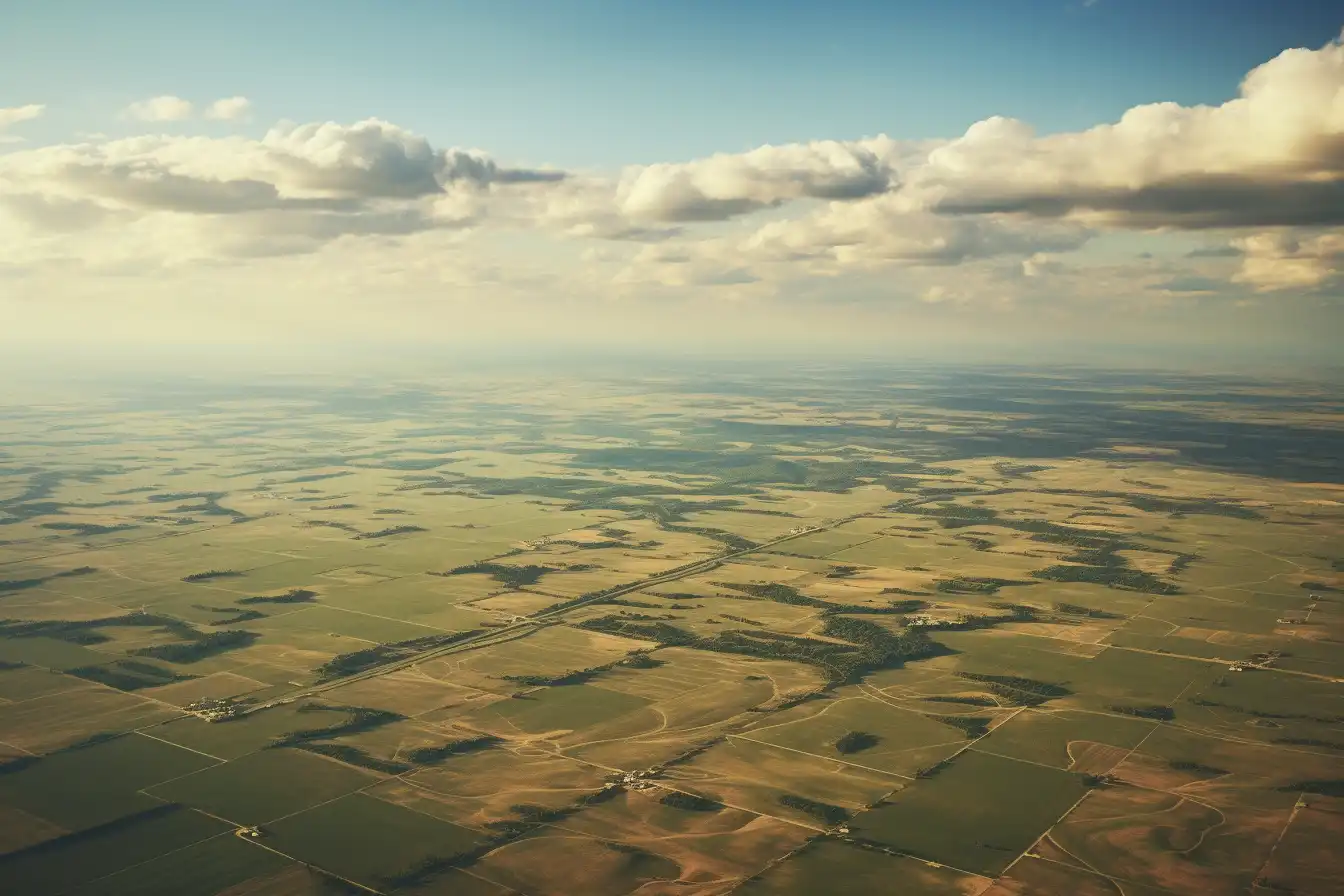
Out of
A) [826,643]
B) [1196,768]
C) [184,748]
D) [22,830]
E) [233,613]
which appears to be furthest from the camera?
[233,613]

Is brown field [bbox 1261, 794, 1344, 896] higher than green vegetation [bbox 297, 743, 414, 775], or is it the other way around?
green vegetation [bbox 297, 743, 414, 775]

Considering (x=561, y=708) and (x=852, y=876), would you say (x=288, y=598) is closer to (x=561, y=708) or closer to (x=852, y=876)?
(x=561, y=708)

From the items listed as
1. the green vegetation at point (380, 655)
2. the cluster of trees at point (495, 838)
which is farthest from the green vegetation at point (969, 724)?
the green vegetation at point (380, 655)

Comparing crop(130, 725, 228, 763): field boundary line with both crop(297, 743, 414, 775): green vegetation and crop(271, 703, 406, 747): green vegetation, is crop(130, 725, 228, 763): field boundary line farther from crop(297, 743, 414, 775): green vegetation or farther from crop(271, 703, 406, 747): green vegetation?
crop(297, 743, 414, 775): green vegetation

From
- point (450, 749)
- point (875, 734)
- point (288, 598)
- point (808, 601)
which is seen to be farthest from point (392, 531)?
point (875, 734)

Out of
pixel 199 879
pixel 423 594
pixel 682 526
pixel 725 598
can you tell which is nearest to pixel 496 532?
pixel 682 526

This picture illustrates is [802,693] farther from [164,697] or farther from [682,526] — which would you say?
[682,526]

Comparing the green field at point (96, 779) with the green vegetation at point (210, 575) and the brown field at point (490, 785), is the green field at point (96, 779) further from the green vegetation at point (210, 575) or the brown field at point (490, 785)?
the green vegetation at point (210, 575)

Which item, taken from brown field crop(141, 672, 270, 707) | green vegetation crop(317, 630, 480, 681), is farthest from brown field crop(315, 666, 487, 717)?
brown field crop(141, 672, 270, 707)

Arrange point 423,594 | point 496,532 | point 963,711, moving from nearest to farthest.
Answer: point 963,711, point 423,594, point 496,532

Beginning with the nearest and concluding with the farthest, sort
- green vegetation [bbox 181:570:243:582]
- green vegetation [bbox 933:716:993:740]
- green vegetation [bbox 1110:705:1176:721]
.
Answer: green vegetation [bbox 933:716:993:740] < green vegetation [bbox 1110:705:1176:721] < green vegetation [bbox 181:570:243:582]

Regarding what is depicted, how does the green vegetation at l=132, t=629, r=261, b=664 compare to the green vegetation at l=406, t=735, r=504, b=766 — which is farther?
the green vegetation at l=132, t=629, r=261, b=664
